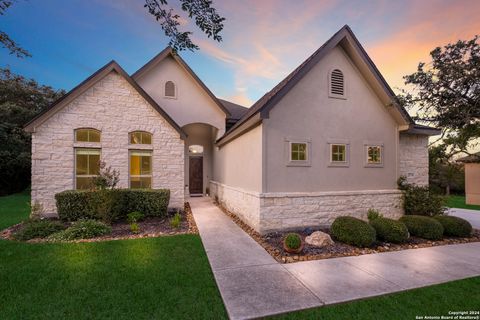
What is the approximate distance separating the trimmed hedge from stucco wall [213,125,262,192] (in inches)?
126

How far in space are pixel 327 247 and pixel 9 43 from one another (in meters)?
8.84

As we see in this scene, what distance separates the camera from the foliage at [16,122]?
16797 mm

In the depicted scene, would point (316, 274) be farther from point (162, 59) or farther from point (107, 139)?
point (162, 59)

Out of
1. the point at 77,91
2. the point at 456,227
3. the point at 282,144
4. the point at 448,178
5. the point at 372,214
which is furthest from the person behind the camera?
the point at 448,178

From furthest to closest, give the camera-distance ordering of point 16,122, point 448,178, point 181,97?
point 16,122 → point 448,178 → point 181,97

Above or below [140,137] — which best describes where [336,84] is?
above

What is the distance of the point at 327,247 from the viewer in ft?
19.0

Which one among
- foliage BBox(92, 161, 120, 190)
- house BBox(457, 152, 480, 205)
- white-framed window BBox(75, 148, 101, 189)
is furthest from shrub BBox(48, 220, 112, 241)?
house BBox(457, 152, 480, 205)

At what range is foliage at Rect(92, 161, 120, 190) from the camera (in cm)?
789

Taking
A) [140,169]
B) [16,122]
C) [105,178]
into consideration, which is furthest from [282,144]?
[16,122]

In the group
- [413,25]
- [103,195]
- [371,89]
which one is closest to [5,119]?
[103,195]

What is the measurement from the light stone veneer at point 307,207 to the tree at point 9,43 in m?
6.76

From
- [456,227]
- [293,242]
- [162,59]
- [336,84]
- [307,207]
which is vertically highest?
[162,59]

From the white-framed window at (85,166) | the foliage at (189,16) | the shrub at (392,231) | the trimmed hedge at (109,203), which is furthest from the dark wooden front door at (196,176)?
the shrub at (392,231)
